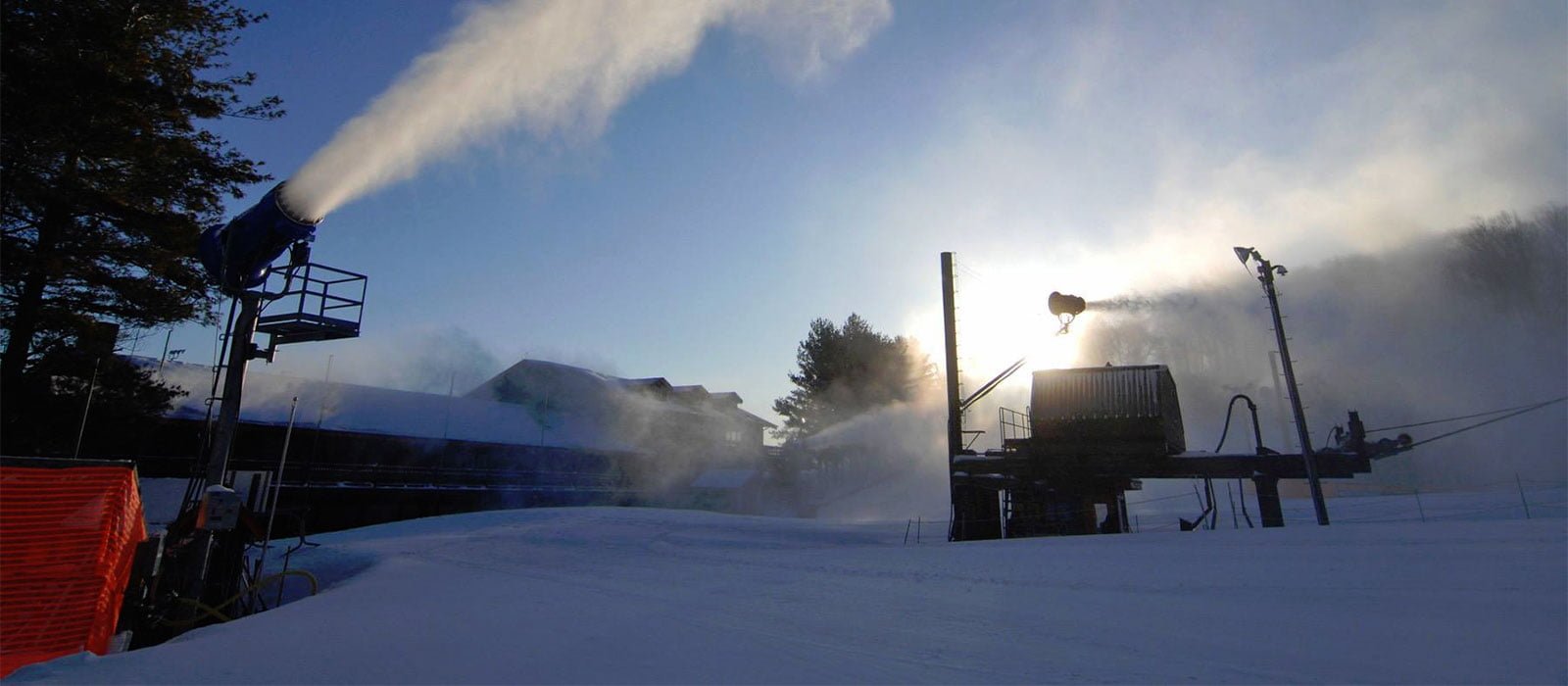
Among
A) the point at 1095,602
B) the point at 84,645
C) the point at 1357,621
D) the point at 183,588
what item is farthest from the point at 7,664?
the point at 1357,621

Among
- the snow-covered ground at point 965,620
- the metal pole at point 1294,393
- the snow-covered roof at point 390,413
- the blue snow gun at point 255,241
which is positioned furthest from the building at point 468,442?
the metal pole at point 1294,393

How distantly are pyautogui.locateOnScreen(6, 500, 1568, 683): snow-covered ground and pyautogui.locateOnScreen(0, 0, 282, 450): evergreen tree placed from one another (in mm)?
9893

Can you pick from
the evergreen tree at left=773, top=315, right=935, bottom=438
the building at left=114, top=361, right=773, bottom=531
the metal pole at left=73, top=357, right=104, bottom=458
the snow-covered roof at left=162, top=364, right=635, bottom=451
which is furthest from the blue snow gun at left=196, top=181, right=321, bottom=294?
the evergreen tree at left=773, top=315, right=935, bottom=438

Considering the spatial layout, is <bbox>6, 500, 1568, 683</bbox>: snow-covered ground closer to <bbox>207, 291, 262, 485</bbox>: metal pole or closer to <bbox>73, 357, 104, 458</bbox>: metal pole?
<bbox>207, 291, 262, 485</bbox>: metal pole

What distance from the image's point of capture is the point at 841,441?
55.6 m

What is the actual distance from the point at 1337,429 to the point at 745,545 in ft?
55.1

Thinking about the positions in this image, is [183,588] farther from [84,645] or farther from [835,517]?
[835,517]

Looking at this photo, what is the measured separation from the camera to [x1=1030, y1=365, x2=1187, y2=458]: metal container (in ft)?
72.3

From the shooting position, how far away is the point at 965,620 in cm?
798

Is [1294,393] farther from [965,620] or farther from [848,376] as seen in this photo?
[848,376]

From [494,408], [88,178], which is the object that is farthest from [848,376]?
[88,178]

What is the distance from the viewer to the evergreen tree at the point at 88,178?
622 inches

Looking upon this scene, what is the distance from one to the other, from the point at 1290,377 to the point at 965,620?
13.9 meters

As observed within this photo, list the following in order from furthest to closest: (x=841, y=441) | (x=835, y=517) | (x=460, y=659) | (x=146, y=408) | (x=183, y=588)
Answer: (x=841, y=441)
(x=835, y=517)
(x=146, y=408)
(x=183, y=588)
(x=460, y=659)
